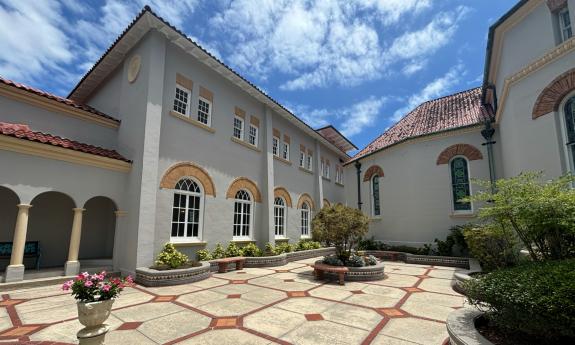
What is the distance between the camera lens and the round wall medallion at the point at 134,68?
410 inches

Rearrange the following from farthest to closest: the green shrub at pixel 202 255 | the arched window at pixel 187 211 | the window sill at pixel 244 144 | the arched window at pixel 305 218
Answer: the arched window at pixel 305 218, the window sill at pixel 244 144, the green shrub at pixel 202 255, the arched window at pixel 187 211

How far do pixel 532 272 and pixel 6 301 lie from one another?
32.8 feet

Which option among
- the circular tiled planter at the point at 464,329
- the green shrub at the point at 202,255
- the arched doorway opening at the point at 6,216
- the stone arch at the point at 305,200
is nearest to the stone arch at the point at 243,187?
the green shrub at the point at 202,255

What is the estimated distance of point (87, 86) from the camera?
43.8ft

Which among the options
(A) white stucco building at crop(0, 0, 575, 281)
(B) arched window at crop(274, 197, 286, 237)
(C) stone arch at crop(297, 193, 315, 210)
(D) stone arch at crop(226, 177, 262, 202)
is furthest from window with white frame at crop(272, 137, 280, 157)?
(C) stone arch at crop(297, 193, 315, 210)

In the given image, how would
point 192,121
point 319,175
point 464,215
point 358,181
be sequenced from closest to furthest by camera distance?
point 192,121 < point 464,215 < point 358,181 < point 319,175

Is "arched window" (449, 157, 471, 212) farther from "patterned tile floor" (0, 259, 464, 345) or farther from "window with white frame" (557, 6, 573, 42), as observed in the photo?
"window with white frame" (557, 6, 573, 42)

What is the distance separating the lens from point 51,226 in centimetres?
1007

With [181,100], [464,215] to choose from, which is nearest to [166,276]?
[181,100]

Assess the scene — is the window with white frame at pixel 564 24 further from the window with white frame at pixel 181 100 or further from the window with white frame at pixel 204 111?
the window with white frame at pixel 181 100

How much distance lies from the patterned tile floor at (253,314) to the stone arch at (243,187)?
4428mm

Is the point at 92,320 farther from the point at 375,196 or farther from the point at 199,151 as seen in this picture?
the point at 375,196

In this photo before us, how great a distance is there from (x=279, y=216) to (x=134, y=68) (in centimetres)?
983

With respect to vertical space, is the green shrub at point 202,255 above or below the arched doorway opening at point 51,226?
below
